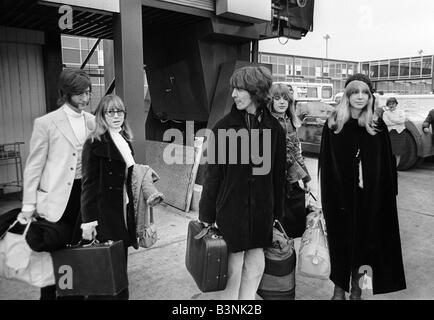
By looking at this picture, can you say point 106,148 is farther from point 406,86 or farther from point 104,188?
point 406,86

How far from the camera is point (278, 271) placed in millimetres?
2613

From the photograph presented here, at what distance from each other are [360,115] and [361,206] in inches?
26.1

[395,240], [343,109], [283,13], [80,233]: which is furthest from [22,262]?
[283,13]

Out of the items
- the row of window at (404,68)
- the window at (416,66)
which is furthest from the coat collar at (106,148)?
the window at (416,66)

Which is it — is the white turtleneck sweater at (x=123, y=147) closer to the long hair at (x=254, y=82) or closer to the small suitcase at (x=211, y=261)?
the small suitcase at (x=211, y=261)

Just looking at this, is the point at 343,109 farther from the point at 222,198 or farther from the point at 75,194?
the point at 75,194

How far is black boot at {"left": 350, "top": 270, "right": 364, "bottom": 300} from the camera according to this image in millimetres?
2893

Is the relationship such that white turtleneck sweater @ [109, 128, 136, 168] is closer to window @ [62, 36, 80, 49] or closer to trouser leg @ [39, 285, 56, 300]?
trouser leg @ [39, 285, 56, 300]

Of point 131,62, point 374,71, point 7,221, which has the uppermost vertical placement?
point 374,71

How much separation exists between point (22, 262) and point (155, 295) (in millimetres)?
1219

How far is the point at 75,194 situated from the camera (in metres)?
2.65

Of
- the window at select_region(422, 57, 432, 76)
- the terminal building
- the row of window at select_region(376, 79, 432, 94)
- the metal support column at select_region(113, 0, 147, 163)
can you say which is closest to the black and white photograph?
the metal support column at select_region(113, 0, 147, 163)

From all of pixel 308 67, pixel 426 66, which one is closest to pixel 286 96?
pixel 426 66

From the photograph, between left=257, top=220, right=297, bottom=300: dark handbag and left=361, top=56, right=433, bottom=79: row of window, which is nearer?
left=257, top=220, right=297, bottom=300: dark handbag
